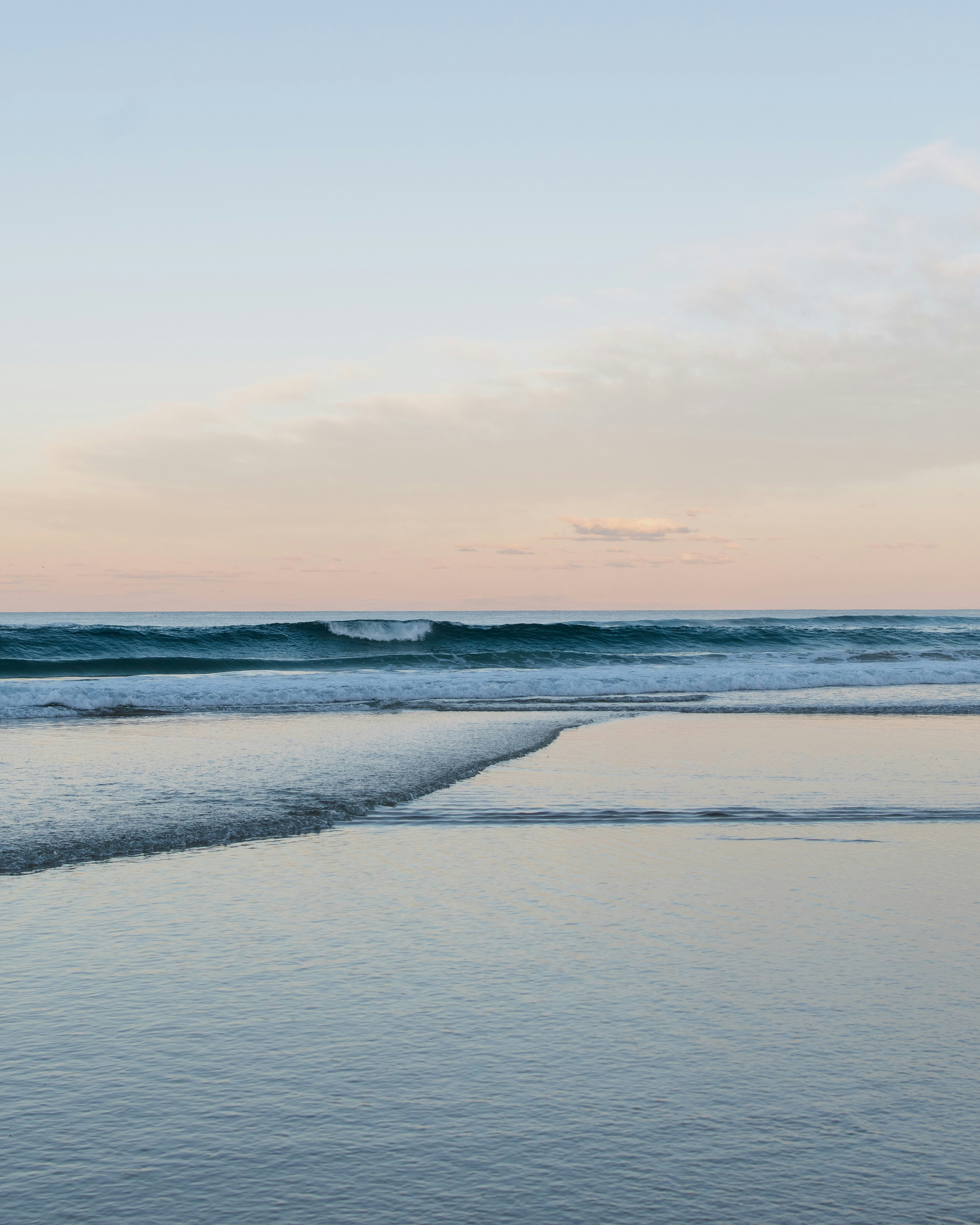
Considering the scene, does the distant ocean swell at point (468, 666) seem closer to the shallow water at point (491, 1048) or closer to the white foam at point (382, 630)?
the white foam at point (382, 630)

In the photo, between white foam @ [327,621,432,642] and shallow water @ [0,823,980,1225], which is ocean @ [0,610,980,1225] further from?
white foam @ [327,621,432,642]

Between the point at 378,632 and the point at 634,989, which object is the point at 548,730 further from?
the point at 378,632

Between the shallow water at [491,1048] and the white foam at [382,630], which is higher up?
the white foam at [382,630]

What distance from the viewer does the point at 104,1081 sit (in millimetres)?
3035

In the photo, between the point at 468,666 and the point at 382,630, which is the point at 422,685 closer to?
the point at 468,666

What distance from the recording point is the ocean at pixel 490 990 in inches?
99.0

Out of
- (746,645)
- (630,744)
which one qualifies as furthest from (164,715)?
(746,645)

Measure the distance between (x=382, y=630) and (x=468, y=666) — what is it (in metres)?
10.7

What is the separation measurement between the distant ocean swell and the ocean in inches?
330

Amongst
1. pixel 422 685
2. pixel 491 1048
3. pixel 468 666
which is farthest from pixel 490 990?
pixel 468 666

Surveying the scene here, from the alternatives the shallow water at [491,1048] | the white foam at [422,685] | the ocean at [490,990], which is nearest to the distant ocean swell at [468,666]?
the white foam at [422,685]

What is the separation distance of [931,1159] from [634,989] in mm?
1326

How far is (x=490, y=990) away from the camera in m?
3.77

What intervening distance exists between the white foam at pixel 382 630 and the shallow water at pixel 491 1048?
3402 cm
